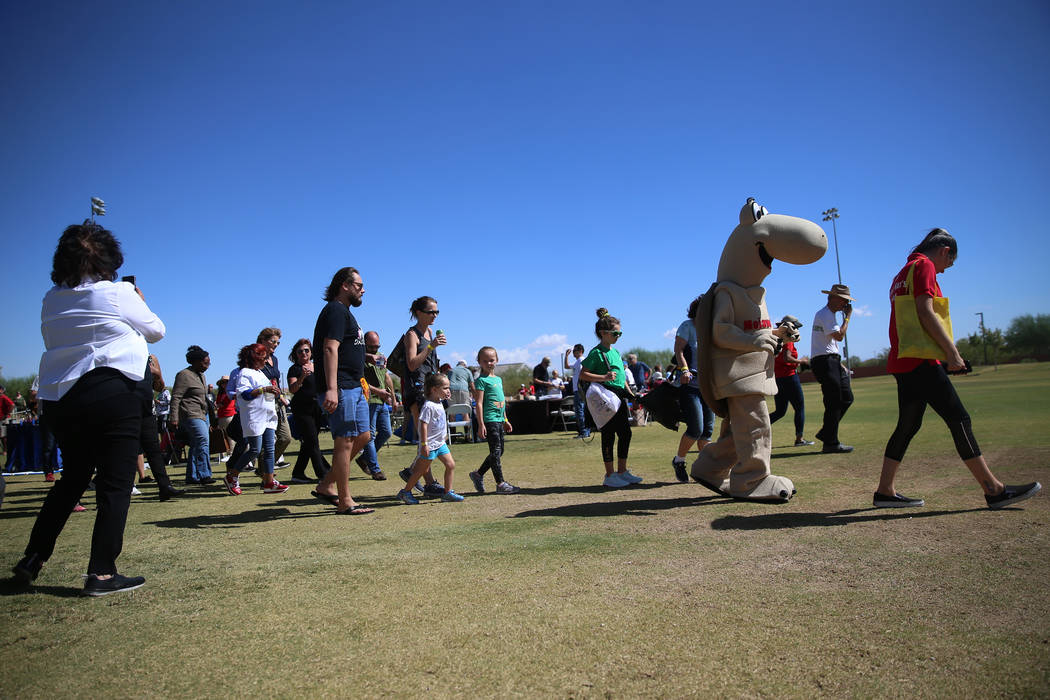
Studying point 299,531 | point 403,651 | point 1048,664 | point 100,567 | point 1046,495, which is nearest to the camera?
point 1048,664

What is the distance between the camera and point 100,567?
3.62 m

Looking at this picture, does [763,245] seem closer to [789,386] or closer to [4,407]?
[789,386]

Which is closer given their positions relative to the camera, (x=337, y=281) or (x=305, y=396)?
(x=337, y=281)

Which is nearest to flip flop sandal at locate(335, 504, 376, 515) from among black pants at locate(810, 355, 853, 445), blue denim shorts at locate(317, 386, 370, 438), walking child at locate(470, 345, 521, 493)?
blue denim shorts at locate(317, 386, 370, 438)

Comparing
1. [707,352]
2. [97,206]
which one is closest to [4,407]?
[97,206]

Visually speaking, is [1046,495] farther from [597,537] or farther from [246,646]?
[246,646]

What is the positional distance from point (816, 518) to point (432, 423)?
3.57 metres

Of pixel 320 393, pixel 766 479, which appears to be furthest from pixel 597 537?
pixel 320 393

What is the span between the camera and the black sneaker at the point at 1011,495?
451 centimetres

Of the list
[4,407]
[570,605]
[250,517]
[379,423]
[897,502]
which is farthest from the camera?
[4,407]

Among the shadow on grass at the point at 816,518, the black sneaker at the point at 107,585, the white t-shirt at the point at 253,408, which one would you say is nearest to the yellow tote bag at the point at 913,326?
the shadow on grass at the point at 816,518

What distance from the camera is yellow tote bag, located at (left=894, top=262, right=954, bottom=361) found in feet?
15.8

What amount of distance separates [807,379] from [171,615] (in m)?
64.4

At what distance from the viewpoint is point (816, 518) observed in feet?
15.4
